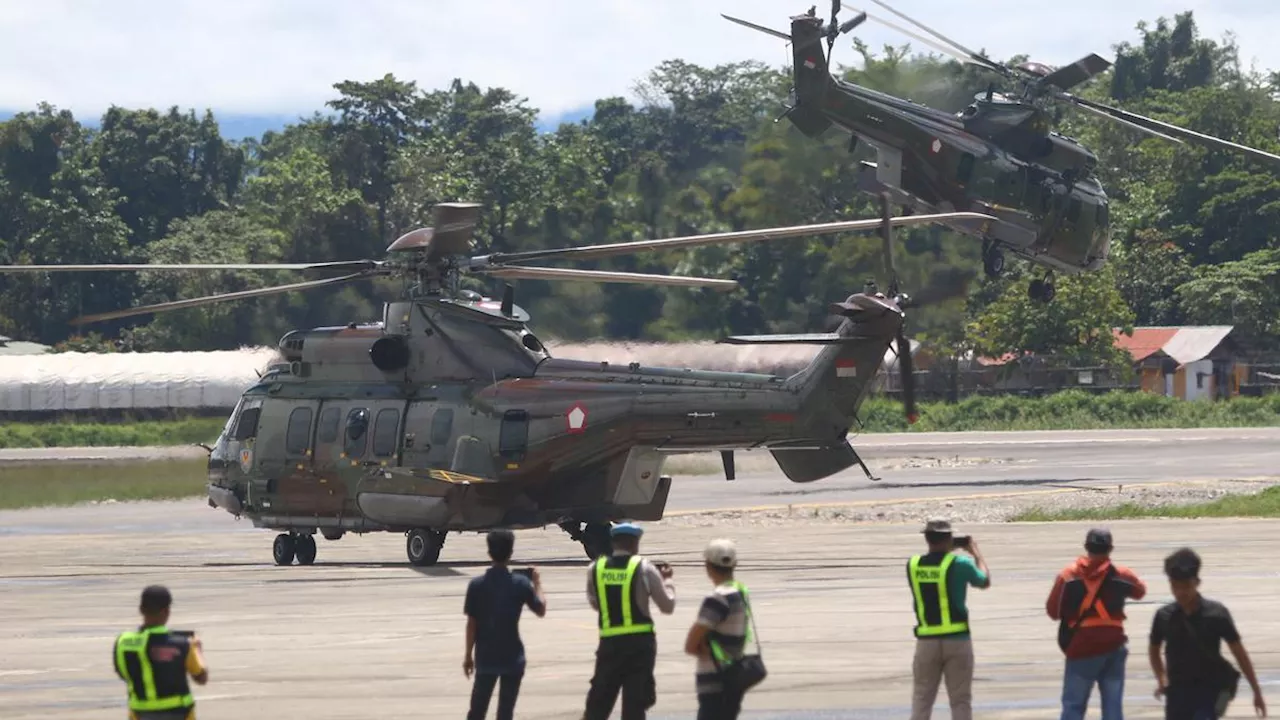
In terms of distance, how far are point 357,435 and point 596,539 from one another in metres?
3.93

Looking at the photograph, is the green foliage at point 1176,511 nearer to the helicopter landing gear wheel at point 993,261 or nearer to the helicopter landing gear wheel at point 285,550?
the helicopter landing gear wheel at point 285,550

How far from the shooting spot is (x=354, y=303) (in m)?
61.2

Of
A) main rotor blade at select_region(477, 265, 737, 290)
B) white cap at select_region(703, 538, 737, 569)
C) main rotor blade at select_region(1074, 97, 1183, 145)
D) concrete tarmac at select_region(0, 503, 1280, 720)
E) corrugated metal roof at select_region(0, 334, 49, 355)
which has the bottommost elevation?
concrete tarmac at select_region(0, 503, 1280, 720)

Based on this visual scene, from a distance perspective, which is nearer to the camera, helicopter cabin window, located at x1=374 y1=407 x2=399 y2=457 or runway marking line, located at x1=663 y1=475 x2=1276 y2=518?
helicopter cabin window, located at x1=374 y1=407 x2=399 y2=457

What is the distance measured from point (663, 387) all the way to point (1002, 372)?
2044 inches

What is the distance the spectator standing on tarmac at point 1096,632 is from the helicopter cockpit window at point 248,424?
65.3ft

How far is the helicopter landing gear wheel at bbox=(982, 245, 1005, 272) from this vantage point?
47406 mm

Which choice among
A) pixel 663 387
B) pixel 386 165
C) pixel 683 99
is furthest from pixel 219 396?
pixel 683 99

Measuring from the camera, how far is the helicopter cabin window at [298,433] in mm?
28656

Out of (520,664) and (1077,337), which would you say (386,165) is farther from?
(520,664)

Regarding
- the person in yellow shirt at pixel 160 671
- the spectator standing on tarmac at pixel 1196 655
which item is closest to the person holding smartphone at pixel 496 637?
the person in yellow shirt at pixel 160 671

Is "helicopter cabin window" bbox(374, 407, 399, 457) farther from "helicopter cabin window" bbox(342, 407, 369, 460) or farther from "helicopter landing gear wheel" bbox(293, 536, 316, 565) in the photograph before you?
"helicopter landing gear wheel" bbox(293, 536, 316, 565)

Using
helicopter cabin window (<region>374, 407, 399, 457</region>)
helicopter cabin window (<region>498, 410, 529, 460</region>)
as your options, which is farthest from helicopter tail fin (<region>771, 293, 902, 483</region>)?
helicopter cabin window (<region>374, 407, 399, 457</region>)

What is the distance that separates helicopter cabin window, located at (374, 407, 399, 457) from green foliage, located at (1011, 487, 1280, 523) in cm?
1163
